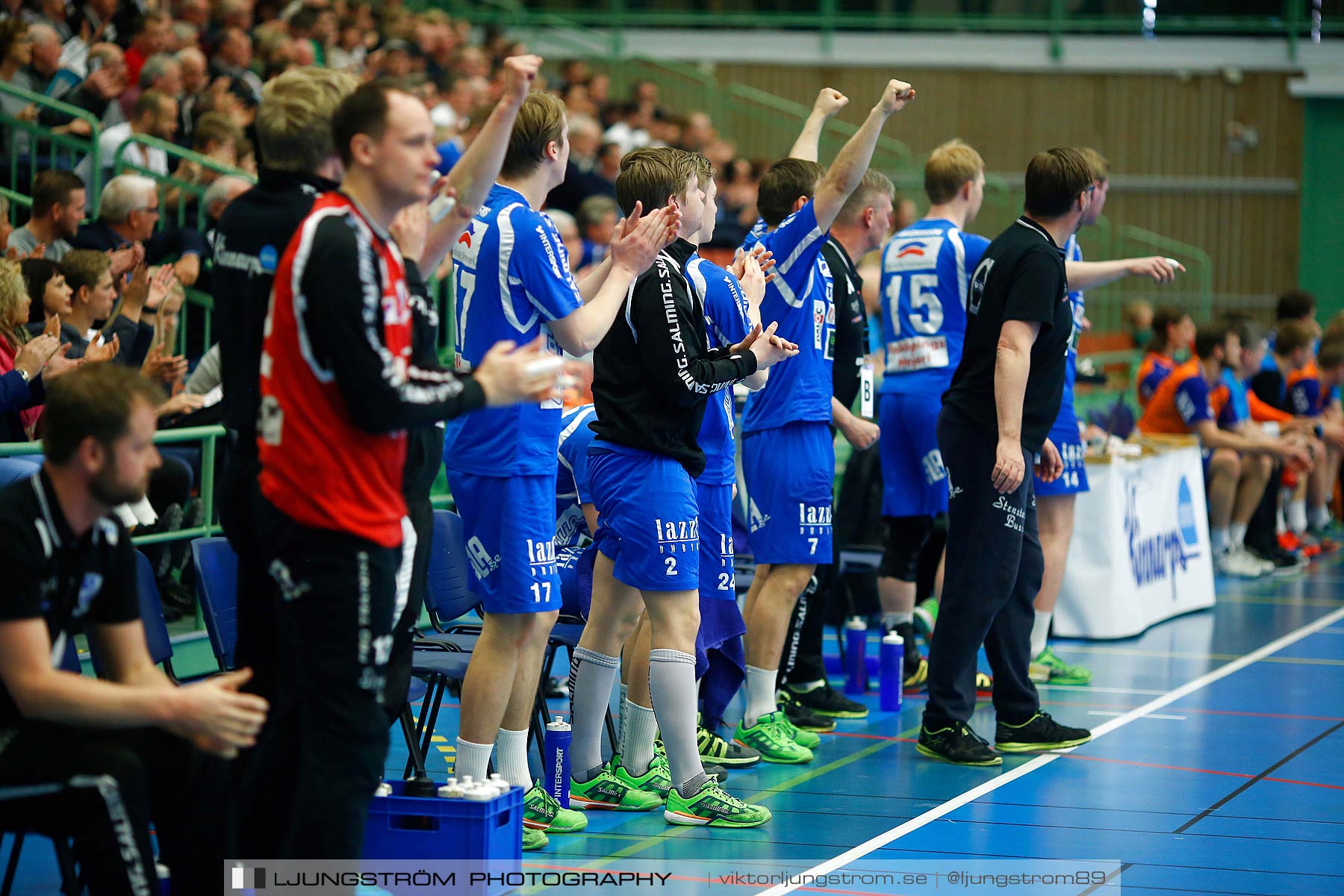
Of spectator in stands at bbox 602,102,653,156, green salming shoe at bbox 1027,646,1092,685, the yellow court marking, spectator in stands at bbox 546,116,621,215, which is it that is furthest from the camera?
spectator in stands at bbox 602,102,653,156

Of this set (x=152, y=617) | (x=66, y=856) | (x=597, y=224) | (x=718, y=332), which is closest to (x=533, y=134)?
(x=718, y=332)

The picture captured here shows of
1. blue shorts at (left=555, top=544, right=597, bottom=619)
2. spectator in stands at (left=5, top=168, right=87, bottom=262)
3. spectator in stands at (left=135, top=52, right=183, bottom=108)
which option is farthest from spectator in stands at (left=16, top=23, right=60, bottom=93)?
blue shorts at (left=555, top=544, right=597, bottom=619)

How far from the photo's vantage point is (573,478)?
5.80m

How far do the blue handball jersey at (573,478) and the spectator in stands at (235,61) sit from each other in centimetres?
570

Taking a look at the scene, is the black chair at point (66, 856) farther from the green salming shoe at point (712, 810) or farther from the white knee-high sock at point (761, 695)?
the white knee-high sock at point (761, 695)

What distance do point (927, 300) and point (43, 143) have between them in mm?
5501

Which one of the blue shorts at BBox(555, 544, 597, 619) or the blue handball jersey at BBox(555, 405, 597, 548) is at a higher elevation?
the blue handball jersey at BBox(555, 405, 597, 548)

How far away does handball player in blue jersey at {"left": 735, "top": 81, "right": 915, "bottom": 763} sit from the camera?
18.3ft

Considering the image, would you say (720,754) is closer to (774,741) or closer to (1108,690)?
(774,741)

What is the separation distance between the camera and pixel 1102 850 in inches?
173

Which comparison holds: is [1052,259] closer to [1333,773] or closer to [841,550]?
[1333,773]

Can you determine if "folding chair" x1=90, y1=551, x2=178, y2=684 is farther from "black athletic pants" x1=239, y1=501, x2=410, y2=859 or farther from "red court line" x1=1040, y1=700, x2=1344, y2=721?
"red court line" x1=1040, y1=700, x2=1344, y2=721

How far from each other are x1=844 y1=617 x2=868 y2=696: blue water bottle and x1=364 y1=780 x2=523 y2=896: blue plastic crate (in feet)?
10.1

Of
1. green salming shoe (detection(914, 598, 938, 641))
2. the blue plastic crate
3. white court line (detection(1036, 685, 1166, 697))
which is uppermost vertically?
the blue plastic crate
